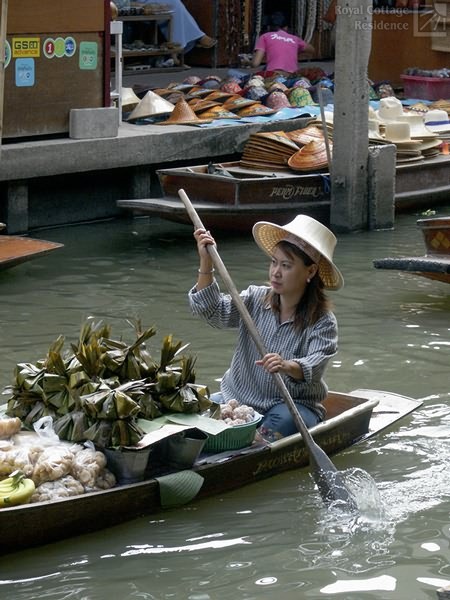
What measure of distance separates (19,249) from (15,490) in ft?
16.2

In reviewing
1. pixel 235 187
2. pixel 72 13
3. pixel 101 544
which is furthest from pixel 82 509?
pixel 72 13

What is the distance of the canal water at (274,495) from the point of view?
5164 mm

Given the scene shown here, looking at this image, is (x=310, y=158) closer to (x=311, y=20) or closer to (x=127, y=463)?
(x=127, y=463)

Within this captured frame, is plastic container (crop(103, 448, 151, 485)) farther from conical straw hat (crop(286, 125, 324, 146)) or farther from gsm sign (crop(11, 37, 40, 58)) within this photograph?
conical straw hat (crop(286, 125, 324, 146))

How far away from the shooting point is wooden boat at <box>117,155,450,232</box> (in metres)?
11.5

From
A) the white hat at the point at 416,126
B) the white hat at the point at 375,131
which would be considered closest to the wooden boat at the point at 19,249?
the white hat at the point at 375,131

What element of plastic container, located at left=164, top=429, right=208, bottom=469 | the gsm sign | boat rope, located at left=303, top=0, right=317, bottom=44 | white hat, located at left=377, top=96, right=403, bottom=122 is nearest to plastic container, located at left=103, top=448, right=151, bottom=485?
plastic container, located at left=164, top=429, right=208, bottom=469

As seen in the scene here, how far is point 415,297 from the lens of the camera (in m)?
9.92

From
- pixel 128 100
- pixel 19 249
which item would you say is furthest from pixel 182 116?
pixel 19 249

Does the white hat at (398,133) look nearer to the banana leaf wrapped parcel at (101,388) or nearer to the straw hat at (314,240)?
the straw hat at (314,240)

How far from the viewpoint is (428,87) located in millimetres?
17172

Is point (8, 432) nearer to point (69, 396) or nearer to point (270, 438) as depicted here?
point (69, 396)

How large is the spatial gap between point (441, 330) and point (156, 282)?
244 cm

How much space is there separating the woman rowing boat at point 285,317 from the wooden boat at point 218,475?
0.15 meters
